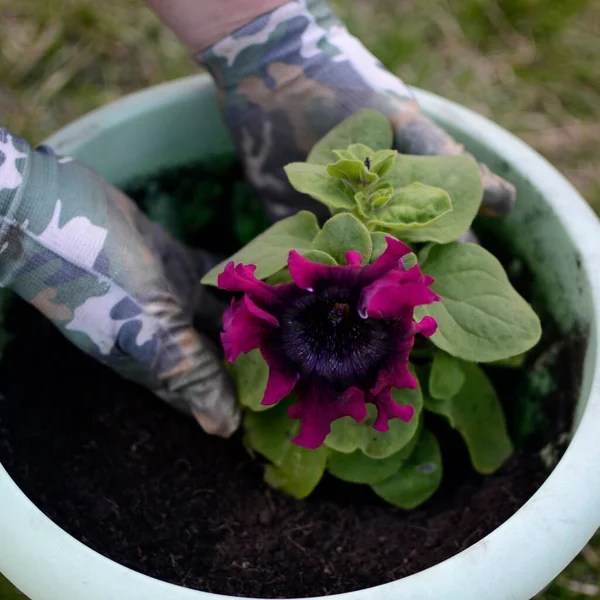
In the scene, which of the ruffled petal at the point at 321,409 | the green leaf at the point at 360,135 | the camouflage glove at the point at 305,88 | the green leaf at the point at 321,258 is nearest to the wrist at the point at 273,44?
the camouflage glove at the point at 305,88

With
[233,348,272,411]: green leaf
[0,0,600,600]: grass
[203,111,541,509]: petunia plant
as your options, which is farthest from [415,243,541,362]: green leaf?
[0,0,600,600]: grass

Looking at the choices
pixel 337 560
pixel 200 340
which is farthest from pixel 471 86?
pixel 337 560

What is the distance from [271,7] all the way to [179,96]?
221 millimetres

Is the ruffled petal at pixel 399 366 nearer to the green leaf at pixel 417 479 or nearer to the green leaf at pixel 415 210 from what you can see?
the green leaf at pixel 415 210

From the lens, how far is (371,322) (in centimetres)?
75

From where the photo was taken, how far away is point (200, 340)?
3.25 feet

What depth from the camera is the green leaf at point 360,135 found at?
0.96 meters

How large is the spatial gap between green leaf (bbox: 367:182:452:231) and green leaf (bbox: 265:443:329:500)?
11.6 inches

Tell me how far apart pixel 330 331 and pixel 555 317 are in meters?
0.40

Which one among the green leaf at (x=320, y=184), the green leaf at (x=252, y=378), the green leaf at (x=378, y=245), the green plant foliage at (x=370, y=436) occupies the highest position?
the green leaf at (x=320, y=184)

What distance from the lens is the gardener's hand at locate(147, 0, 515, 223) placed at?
101 centimetres

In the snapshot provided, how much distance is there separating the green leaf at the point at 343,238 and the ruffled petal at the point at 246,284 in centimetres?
9

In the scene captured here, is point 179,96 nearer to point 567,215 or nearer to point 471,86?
point 567,215

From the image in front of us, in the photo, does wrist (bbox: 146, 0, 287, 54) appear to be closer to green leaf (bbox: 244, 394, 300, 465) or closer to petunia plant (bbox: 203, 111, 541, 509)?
petunia plant (bbox: 203, 111, 541, 509)
